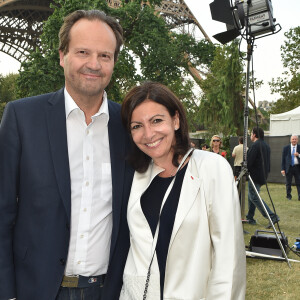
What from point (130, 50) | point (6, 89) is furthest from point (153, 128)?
point (6, 89)

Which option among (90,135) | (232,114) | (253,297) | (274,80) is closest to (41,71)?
(232,114)

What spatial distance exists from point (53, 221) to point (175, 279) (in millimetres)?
701

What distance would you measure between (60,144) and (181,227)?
79 cm

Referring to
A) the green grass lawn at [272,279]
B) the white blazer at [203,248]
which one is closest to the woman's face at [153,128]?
the white blazer at [203,248]

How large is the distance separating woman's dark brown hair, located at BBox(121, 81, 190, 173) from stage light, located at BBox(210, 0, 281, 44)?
3.05m

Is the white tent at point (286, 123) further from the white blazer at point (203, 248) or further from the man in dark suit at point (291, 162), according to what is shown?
the white blazer at point (203, 248)

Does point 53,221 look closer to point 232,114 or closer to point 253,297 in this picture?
point 253,297

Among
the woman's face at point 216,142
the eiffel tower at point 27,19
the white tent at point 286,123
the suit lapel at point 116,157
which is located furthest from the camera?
the eiffel tower at point 27,19

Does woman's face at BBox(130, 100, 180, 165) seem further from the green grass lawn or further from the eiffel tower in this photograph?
the eiffel tower

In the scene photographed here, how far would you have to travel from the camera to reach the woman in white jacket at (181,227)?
1.92m

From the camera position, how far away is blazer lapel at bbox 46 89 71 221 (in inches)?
78.7

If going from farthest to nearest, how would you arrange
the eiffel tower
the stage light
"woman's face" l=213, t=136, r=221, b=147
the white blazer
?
the eiffel tower → "woman's face" l=213, t=136, r=221, b=147 → the stage light → the white blazer

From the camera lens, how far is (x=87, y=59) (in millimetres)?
2188

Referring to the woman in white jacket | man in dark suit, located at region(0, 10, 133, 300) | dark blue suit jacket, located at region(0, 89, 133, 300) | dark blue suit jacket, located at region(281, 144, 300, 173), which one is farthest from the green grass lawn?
dark blue suit jacket, located at region(281, 144, 300, 173)
